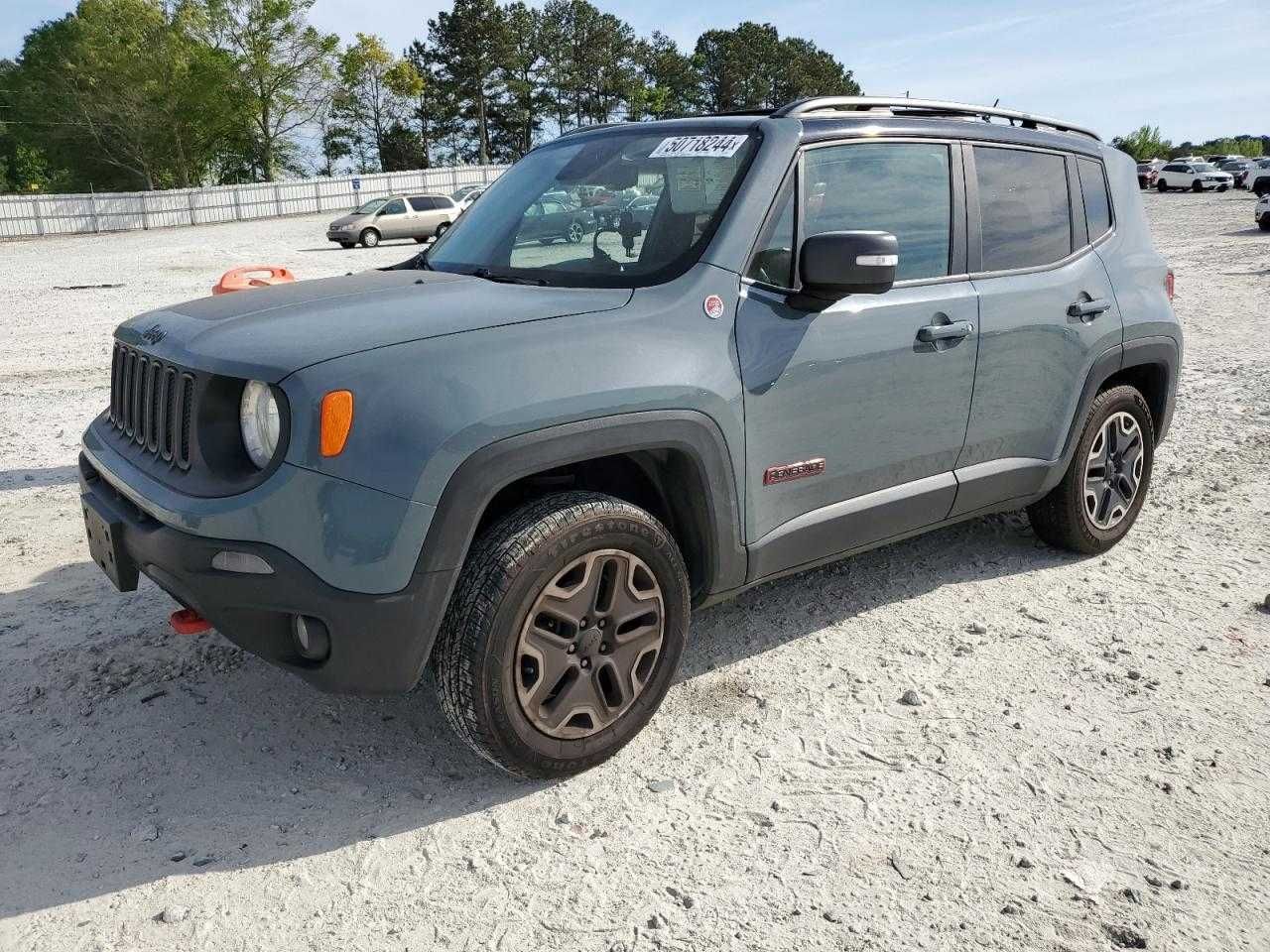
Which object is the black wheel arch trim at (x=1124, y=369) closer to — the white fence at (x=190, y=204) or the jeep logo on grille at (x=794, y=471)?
the jeep logo on grille at (x=794, y=471)

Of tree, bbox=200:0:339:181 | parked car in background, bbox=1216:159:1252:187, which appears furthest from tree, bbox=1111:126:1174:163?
tree, bbox=200:0:339:181

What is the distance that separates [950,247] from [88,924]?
11.4ft

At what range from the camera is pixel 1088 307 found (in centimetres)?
443

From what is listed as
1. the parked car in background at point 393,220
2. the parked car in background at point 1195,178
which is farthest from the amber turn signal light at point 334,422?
the parked car in background at point 1195,178

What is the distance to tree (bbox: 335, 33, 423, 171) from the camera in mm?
63000

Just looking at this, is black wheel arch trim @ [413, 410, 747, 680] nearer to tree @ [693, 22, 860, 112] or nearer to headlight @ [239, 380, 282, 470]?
headlight @ [239, 380, 282, 470]

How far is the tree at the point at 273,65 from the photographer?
57.1 metres

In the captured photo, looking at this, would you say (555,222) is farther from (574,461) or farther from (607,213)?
(574,461)

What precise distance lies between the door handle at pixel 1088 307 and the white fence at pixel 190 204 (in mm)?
46530

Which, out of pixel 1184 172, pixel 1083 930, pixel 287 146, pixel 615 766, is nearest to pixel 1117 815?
pixel 1083 930

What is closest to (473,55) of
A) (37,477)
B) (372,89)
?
(372,89)

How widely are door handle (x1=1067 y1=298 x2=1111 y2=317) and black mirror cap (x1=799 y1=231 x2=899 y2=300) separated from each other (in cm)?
146

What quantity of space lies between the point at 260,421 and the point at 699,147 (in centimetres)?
173

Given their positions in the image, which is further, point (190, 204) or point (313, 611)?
point (190, 204)
